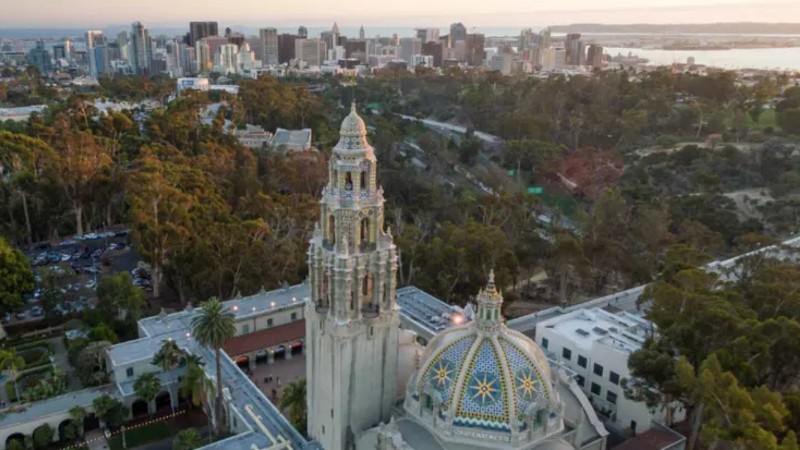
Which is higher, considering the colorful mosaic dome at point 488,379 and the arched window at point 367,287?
the arched window at point 367,287

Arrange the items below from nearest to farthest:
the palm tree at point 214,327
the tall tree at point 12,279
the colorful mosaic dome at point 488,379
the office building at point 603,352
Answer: the colorful mosaic dome at point 488,379, the palm tree at point 214,327, the office building at point 603,352, the tall tree at point 12,279

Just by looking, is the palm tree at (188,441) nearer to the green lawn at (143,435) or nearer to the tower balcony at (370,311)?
the green lawn at (143,435)

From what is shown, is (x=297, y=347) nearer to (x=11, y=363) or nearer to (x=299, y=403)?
(x=299, y=403)

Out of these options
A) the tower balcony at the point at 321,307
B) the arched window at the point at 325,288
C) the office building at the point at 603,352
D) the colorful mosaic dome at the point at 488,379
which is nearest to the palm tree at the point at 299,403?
the tower balcony at the point at 321,307

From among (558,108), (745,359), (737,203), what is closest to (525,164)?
(558,108)

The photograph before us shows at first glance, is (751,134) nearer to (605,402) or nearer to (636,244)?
(636,244)

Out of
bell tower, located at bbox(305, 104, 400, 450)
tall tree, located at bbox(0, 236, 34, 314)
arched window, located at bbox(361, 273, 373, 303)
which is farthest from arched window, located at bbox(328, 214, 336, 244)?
tall tree, located at bbox(0, 236, 34, 314)
